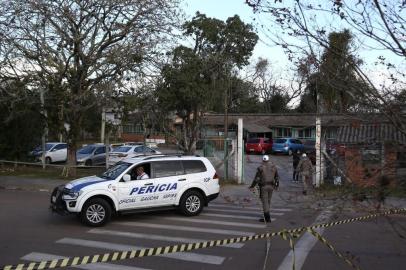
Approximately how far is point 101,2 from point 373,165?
67.6 feet

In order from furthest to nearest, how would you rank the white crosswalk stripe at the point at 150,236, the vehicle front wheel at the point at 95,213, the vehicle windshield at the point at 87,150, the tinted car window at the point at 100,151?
the vehicle windshield at the point at 87,150, the tinted car window at the point at 100,151, the vehicle front wheel at the point at 95,213, the white crosswalk stripe at the point at 150,236

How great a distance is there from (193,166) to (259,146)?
35648mm

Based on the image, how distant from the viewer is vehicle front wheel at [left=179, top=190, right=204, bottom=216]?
45.3 feet

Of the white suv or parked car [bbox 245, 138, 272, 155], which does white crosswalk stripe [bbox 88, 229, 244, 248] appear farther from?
parked car [bbox 245, 138, 272, 155]

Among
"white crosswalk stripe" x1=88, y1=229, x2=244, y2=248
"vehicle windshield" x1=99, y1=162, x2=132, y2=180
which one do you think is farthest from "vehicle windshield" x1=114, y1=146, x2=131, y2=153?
"white crosswalk stripe" x1=88, y1=229, x2=244, y2=248

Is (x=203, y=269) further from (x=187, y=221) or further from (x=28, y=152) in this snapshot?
(x=28, y=152)

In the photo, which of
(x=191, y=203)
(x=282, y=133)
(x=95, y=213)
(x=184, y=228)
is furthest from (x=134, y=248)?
(x=282, y=133)

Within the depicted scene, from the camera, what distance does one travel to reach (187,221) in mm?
13109

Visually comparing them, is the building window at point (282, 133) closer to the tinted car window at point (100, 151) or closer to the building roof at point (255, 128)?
the building roof at point (255, 128)

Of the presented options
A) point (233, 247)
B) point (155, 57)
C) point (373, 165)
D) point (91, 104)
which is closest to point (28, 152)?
point (91, 104)

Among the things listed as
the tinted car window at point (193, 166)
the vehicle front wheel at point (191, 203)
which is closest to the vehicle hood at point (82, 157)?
the tinted car window at point (193, 166)

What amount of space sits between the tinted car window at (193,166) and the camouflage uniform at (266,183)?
1.71 m

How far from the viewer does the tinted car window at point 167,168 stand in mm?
13688

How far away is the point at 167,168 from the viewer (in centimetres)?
1391
